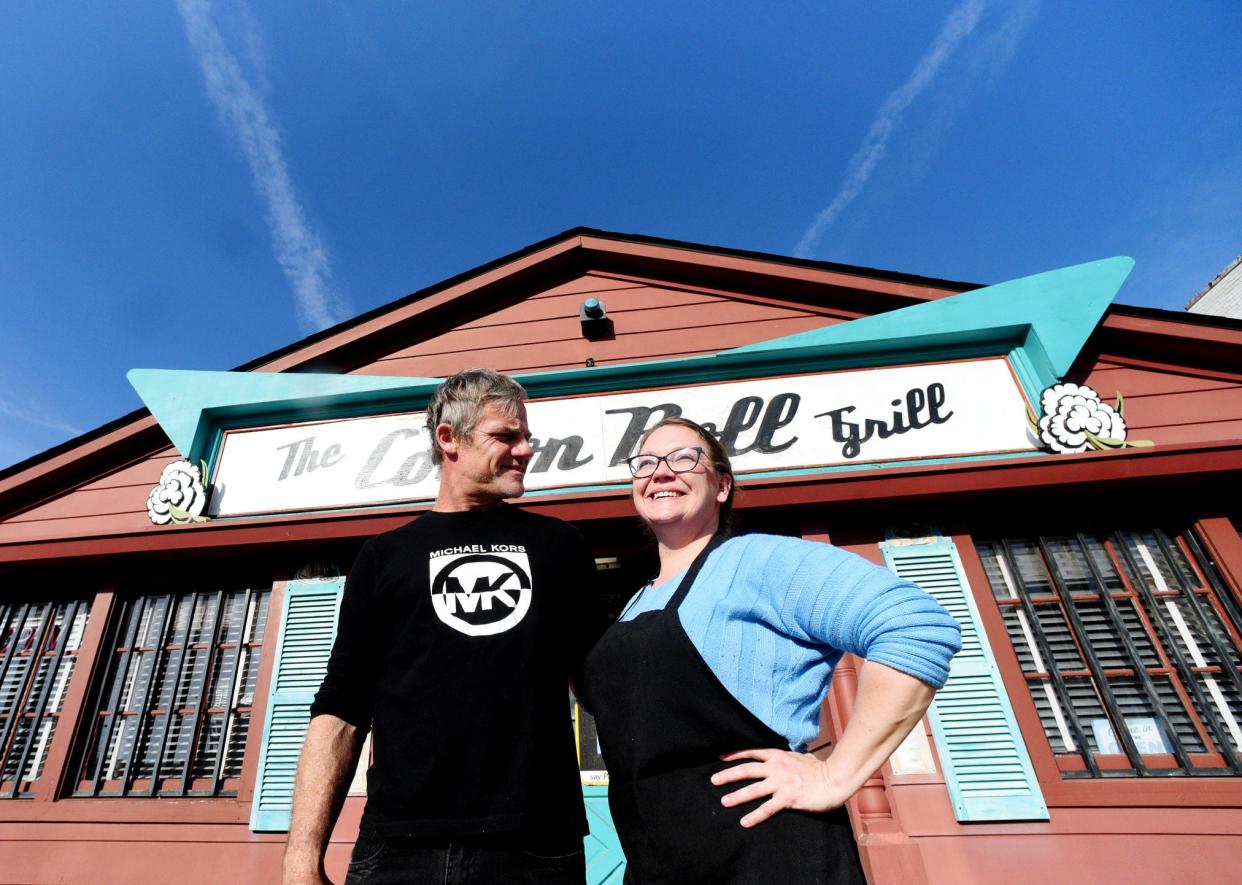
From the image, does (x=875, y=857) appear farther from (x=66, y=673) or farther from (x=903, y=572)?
(x=66, y=673)

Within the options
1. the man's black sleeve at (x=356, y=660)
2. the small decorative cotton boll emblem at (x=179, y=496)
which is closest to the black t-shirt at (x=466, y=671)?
the man's black sleeve at (x=356, y=660)

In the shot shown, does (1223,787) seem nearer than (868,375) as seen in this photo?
Yes

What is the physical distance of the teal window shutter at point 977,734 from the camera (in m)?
3.87

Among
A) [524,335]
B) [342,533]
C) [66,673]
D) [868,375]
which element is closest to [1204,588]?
[868,375]

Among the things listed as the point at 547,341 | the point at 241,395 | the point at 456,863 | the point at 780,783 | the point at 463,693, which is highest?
the point at 547,341

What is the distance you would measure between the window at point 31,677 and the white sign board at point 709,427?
193 cm

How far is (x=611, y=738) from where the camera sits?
1.48 meters

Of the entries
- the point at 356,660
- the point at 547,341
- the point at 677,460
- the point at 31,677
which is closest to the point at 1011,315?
the point at 547,341

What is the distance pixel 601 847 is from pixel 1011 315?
5.42 m

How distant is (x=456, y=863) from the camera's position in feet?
4.43

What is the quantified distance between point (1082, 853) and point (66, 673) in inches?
322


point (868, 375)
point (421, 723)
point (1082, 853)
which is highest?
point (868, 375)

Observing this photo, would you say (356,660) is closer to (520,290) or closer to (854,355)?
(854,355)

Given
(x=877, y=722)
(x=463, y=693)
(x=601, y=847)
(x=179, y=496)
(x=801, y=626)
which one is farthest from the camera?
(x=179, y=496)
